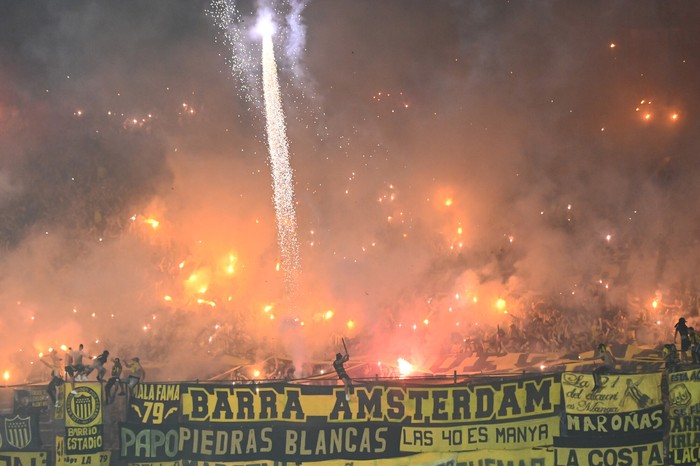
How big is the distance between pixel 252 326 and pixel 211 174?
8053 millimetres

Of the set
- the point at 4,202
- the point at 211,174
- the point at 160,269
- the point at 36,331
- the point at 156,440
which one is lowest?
the point at 156,440

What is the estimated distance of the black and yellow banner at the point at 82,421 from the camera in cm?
1355

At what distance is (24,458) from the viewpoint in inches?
552

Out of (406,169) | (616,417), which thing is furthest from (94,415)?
(406,169)

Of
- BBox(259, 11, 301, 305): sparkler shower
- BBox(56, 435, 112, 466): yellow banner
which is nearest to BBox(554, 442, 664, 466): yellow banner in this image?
BBox(56, 435, 112, 466): yellow banner

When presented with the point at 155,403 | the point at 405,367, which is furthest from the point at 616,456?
the point at 155,403

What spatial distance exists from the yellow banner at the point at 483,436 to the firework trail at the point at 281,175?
15.6m

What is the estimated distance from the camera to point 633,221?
2641 centimetres

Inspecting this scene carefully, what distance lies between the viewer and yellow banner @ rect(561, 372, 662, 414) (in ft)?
41.6

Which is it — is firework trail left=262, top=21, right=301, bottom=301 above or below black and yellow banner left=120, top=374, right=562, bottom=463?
above

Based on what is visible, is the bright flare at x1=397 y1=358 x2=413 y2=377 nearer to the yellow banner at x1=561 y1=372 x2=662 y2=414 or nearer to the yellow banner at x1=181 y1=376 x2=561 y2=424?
the yellow banner at x1=181 y1=376 x2=561 y2=424

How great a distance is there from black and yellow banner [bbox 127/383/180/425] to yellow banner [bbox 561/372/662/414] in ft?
23.4

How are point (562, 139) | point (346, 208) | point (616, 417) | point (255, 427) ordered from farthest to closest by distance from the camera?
point (346, 208), point (562, 139), point (255, 427), point (616, 417)

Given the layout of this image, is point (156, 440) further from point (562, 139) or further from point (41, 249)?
point (562, 139)
